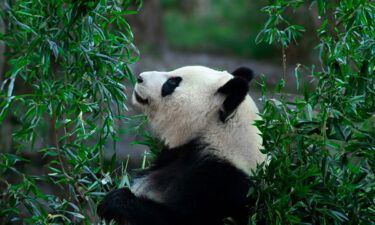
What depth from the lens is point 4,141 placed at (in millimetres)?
6438

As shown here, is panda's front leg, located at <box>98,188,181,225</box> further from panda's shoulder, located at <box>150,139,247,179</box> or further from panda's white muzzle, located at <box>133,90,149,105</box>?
panda's white muzzle, located at <box>133,90,149,105</box>

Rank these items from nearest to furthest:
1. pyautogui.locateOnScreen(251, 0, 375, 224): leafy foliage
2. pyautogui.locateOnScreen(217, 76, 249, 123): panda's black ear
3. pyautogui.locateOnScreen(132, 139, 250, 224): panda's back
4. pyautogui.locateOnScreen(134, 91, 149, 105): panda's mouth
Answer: pyautogui.locateOnScreen(251, 0, 375, 224): leafy foliage
pyautogui.locateOnScreen(132, 139, 250, 224): panda's back
pyautogui.locateOnScreen(217, 76, 249, 123): panda's black ear
pyautogui.locateOnScreen(134, 91, 149, 105): panda's mouth

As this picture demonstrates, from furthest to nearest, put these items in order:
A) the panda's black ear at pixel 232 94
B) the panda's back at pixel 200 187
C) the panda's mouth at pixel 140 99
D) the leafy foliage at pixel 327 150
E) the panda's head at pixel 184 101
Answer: the panda's mouth at pixel 140 99, the panda's head at pixel 184 101, the panda's black ear at pixel 232 94, the panda's back at pixel 200 187, the leafy foliage at pixel 327 150

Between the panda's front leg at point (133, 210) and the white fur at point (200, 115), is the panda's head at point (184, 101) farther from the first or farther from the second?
the panda's front leg at point (133, 210)

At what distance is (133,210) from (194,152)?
484 millimetres

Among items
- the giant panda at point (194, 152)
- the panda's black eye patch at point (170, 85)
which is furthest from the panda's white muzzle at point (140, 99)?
the panda's black eye patch at point (170, 85)

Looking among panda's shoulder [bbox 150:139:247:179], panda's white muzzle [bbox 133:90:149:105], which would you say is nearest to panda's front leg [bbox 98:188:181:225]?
panda's shoulder [bbox 150:139:247:179]

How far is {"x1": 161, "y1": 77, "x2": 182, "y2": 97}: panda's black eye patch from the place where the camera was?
4172 mm

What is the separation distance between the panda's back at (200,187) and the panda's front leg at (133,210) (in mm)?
60

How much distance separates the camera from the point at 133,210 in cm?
379

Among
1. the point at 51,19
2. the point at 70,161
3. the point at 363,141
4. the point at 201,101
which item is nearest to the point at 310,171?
the point at 363,141

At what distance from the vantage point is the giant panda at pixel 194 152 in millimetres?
3727

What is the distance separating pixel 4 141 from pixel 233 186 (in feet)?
10.9

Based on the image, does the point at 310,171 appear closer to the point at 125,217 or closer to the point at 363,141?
the point at 363,141
